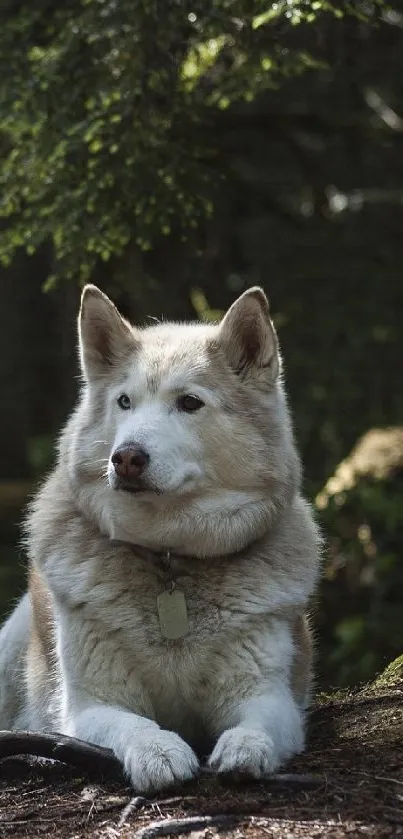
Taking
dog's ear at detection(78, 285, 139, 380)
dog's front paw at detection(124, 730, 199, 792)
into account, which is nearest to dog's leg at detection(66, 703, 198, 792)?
dog's front paw at detection(124, 730, 199, 792)

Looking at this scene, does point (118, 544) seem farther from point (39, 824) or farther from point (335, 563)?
point (335, 563)

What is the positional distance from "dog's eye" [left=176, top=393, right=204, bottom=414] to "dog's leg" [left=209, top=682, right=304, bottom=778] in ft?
3.33

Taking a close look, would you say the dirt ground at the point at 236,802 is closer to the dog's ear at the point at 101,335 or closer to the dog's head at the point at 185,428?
the dog's head at the point at 185,428

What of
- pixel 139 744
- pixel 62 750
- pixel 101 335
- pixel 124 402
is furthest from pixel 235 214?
pixel 139 744

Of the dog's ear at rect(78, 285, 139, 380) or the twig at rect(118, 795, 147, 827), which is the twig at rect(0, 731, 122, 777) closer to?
the twig at rect(118, 795, 147, 827)

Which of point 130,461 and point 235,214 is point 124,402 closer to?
point 130,461

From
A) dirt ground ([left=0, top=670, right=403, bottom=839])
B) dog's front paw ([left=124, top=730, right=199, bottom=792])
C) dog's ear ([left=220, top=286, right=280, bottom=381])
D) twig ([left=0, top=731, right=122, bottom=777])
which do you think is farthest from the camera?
dog's ear ([left=220, top=286, right=280, bottom=381])

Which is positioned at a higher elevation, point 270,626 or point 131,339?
point 131,339

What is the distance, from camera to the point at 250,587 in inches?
175

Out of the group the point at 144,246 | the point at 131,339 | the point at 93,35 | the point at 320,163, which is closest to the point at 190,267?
the point at 320,163

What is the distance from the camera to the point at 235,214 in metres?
11.4

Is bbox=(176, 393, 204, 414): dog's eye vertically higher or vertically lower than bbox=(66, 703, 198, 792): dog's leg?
higher

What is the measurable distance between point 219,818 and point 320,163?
30.3 ft

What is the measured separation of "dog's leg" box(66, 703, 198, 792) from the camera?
3760mm
